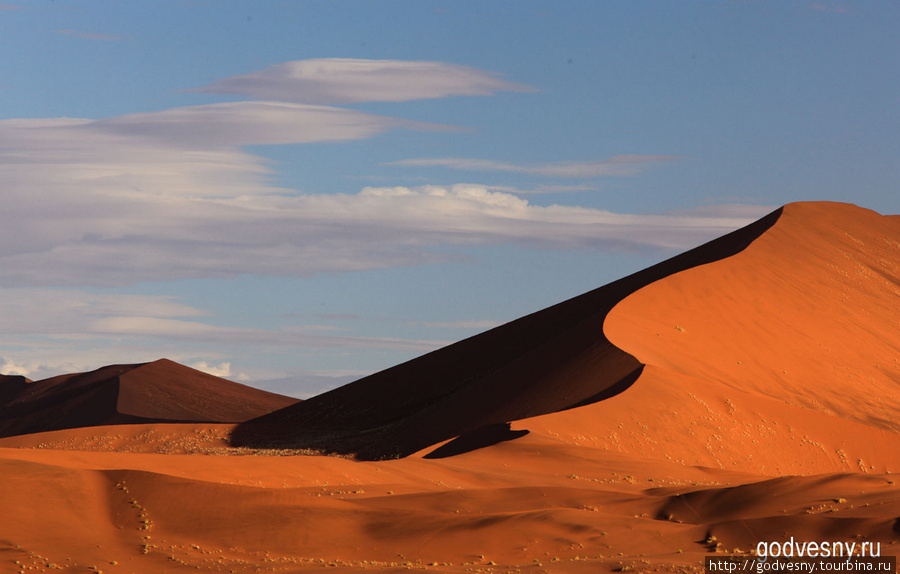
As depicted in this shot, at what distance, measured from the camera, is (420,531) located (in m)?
19.7

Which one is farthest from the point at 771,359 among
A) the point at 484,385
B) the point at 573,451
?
the point at 573,451

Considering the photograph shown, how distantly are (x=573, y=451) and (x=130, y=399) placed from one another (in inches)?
2449

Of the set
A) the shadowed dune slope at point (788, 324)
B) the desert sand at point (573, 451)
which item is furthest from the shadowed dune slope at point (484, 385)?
the shadowed dune slope at point (788, 324)

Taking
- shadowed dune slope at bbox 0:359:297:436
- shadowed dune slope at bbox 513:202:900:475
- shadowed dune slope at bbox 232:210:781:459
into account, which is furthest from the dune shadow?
shadowed dune slope at bbox 0:359:297:436

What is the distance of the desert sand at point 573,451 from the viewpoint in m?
18.9

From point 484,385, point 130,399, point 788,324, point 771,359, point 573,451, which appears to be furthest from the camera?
point 130,399

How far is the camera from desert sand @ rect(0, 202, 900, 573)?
18906 mm

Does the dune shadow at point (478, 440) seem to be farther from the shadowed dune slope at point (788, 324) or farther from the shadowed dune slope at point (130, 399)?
the shadowed dune slope at point (130, 399)

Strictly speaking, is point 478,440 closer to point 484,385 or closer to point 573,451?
point 573,451

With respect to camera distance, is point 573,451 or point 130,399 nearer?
point 573,451

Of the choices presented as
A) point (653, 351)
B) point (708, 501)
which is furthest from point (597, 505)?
point (653, 351)

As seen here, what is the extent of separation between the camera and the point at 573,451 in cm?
3025

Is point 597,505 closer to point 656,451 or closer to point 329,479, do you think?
point 329,479

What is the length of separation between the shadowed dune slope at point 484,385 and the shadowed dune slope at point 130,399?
2525cm
